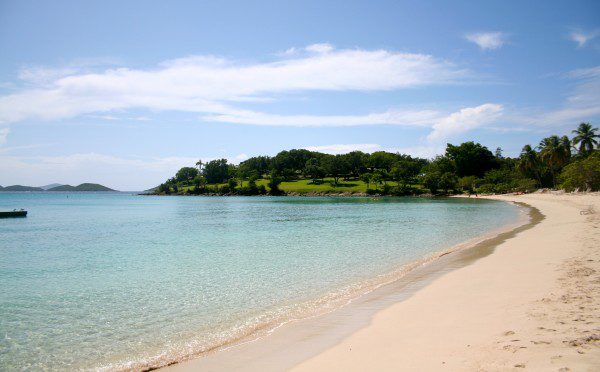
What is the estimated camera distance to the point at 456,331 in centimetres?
818

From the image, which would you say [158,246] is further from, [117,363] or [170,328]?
[117,363]

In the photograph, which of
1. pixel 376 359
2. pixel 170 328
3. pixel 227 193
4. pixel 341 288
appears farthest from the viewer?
pixel 227 193

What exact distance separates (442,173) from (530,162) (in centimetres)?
3079

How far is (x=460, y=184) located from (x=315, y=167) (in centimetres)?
6833

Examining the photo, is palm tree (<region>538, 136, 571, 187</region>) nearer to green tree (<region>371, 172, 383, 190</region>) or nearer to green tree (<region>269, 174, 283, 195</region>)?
green tree (<region>371, 172, 383, 190</region>)

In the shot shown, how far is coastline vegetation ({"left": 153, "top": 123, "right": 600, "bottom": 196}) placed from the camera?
89688 millimetres

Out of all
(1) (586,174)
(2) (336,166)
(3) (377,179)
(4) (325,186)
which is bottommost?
(4) (325,186)

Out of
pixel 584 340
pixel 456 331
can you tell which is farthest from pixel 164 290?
pixel 584 340

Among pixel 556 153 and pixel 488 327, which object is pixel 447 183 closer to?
Answer: pixel 556 153

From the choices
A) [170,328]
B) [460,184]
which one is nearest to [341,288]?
[170,328]

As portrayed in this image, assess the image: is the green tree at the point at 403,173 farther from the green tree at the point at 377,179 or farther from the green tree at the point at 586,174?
the green tree at the point at 586,174

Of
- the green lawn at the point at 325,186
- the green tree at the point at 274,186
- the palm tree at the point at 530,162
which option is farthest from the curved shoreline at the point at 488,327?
the green tree at the point at 274,186

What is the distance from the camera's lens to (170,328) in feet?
34.2

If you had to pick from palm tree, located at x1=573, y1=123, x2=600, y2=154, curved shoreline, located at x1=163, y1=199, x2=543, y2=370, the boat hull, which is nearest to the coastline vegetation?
palm tree, located at x1=573, y1=123, x2=600, y2=154
